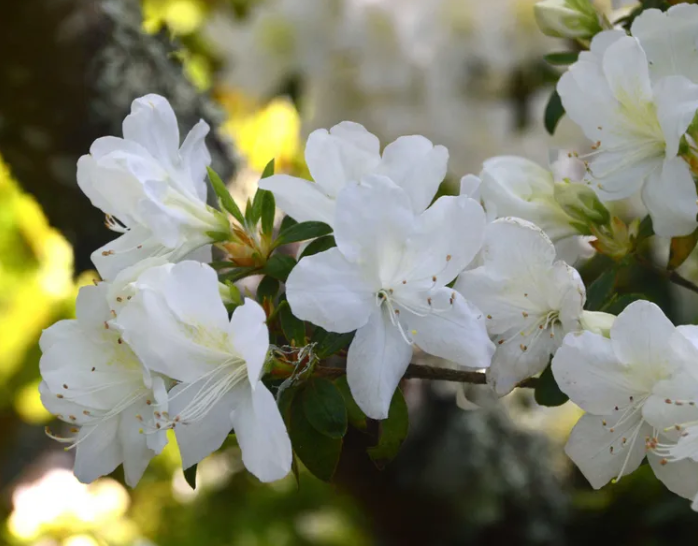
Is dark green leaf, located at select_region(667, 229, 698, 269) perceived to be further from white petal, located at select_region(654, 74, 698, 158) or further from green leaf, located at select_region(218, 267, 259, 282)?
green leaf, located at select_region(218, 267, 259, 282)

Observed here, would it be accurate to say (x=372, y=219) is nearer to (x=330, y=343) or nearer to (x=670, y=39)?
(x=330, y=343)

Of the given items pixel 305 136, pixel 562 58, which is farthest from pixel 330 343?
pixel 305 136

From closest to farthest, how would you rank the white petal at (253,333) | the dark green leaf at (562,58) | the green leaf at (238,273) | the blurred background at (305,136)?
the white petal at (253,333) → the green leaf at (238,273) → the dark green leaf at (562,58) → the blurred background at (305,136)

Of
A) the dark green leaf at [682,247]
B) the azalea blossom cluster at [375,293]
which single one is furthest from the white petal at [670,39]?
the dark green leaf at [682,247]

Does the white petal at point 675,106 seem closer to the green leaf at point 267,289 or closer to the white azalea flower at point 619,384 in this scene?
the white azalea flower at point 619,384

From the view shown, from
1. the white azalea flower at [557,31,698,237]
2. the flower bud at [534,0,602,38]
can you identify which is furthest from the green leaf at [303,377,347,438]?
the flower bud at [534,0,602,38]
